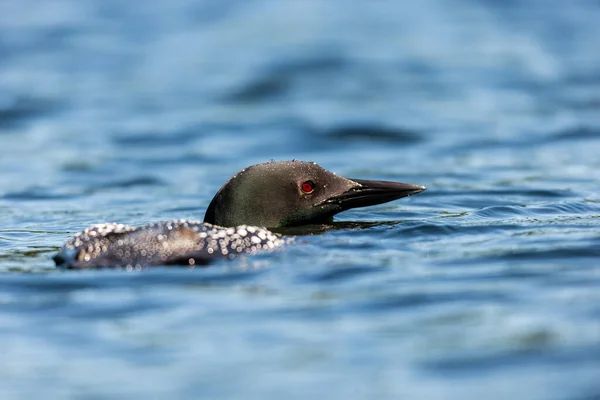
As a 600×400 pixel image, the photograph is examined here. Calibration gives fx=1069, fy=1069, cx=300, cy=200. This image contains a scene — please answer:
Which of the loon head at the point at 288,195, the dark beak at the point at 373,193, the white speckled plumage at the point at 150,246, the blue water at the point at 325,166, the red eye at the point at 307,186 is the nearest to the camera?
the blue water at the point at 325,166

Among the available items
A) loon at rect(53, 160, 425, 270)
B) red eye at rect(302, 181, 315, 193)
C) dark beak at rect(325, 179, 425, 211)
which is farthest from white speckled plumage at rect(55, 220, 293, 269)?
dark beak at rect(325, 179, 425, 211)

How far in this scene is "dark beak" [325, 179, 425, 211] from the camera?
20.1ft

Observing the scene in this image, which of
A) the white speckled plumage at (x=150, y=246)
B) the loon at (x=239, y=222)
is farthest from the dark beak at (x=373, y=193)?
the white speckled plumage at (x=150, y=246)

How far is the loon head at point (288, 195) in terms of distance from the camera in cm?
575

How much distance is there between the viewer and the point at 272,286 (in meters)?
4.77

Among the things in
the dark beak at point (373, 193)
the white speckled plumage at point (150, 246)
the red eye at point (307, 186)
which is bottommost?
the white speckled plumage at point (150, 246)

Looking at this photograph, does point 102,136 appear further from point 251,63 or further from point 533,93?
point 533,93

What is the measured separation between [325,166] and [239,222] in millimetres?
3551

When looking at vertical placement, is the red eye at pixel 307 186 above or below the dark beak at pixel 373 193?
above

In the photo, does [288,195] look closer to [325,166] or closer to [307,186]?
[307,186]

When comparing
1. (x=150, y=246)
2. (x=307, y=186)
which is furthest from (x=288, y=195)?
(x=150, y=246)

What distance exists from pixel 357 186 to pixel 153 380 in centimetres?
265

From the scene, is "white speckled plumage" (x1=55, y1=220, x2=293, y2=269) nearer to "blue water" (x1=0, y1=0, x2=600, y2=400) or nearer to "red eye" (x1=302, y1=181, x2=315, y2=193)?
"blue water" (x1=0, y1=0, x2=600, y2=400)

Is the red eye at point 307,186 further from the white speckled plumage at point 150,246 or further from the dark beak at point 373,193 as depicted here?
the white speckled plumage at point 150,246
